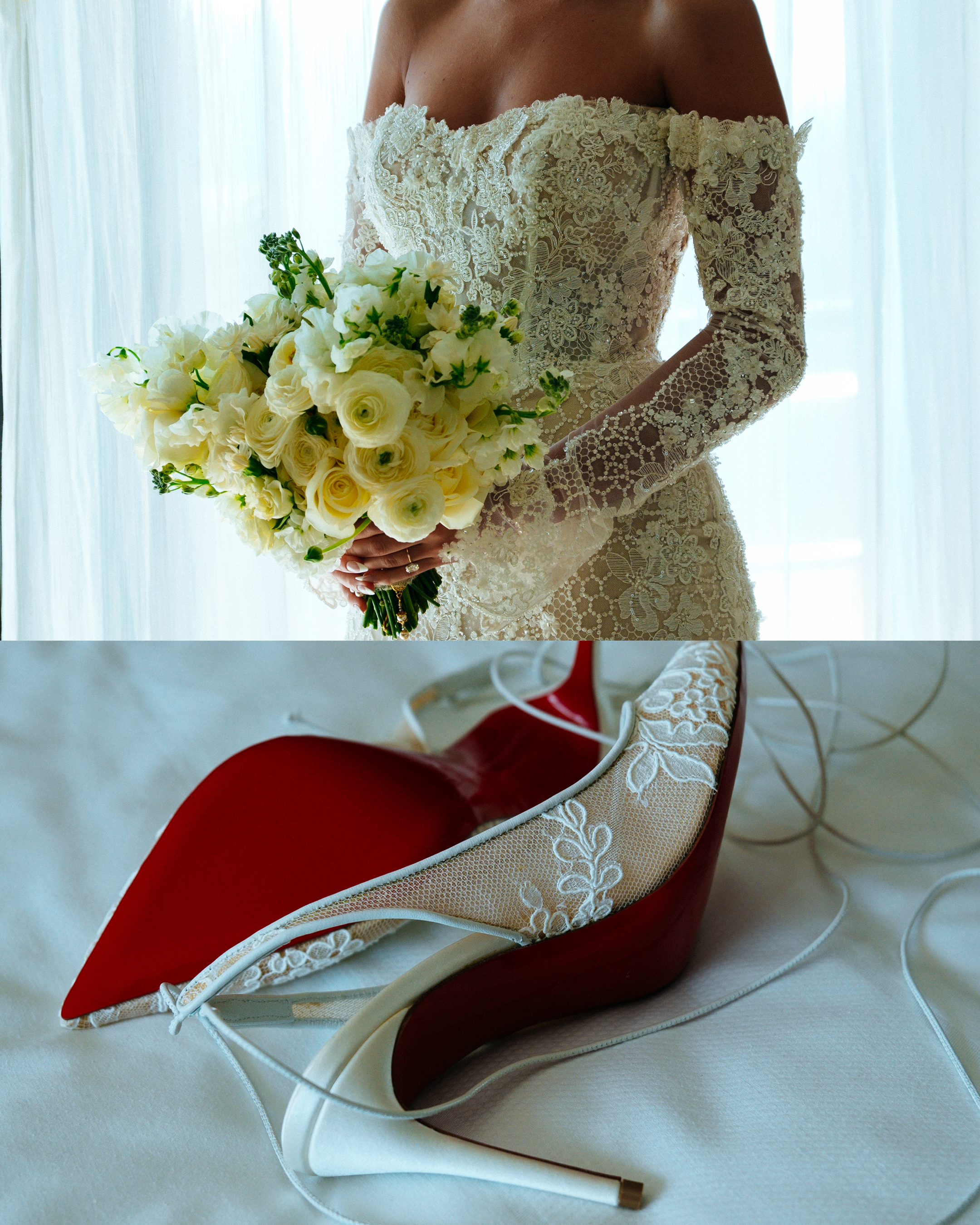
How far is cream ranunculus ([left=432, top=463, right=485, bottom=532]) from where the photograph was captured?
0.65 metres

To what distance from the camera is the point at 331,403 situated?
562 mm

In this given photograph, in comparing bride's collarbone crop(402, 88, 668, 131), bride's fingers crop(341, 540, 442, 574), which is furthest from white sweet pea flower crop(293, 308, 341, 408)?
bride's collarbone crop(402, 88, 668, 131)

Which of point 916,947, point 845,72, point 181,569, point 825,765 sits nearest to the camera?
point 916,947

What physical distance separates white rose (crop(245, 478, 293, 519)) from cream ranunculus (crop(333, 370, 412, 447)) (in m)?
0.07

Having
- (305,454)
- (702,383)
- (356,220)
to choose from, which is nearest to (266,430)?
(305,454)

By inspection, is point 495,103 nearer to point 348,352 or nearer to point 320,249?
point 348,352

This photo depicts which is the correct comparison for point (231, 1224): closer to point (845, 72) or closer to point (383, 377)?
point (383, 377)

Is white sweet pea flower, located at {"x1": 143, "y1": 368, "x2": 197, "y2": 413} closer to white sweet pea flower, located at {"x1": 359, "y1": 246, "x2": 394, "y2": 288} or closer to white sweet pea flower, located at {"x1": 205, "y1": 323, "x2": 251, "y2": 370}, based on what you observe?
white sweet pea flower, located at {"x1": 205, "y1": 323, "x2": 251, "y2": 370}

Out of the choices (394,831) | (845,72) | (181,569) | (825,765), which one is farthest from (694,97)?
(181,569)

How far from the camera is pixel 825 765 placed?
2.38ft

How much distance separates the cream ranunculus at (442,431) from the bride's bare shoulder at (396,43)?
717 millimetres

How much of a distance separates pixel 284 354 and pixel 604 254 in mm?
516

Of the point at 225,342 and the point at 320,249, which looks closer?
the point at 225,342

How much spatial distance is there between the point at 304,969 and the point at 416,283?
44 centimetres
